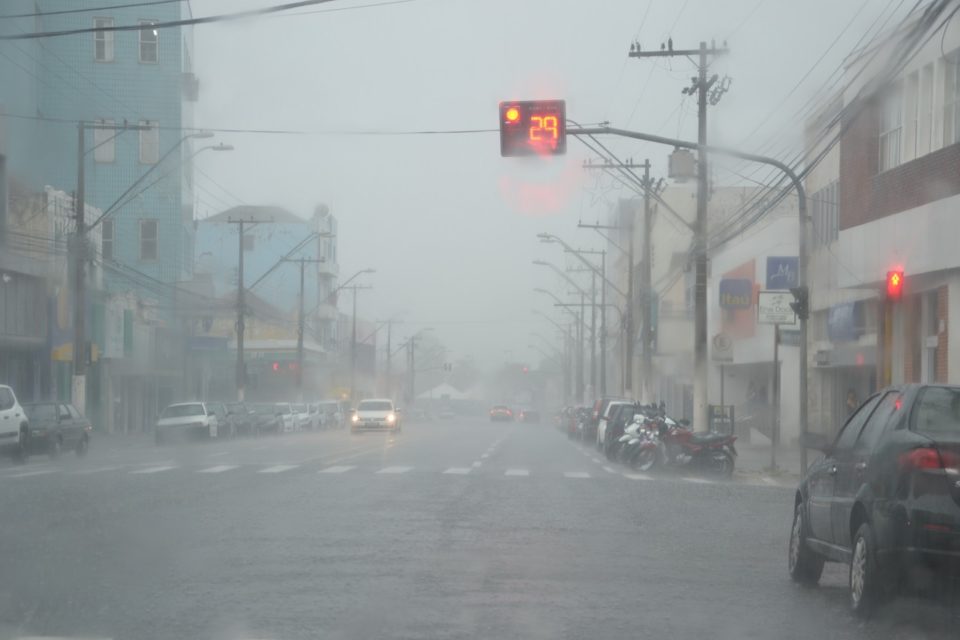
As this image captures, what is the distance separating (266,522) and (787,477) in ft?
51.4

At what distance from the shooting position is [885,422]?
9.71m

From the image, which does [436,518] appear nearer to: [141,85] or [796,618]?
[796,618]

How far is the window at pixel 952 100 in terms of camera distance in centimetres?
2508

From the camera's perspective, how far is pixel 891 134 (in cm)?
2919

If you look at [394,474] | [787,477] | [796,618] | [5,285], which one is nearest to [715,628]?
[796,618]

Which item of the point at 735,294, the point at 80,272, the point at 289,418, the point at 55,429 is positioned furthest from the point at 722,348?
the point at 55,429

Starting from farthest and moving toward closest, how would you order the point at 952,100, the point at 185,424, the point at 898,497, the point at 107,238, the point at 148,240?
the point at 148,240, the point at 107,238, the point at 185,424, the point at 952,100, the point at 898,497

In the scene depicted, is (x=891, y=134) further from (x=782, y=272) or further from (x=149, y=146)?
(x=149, y=146)

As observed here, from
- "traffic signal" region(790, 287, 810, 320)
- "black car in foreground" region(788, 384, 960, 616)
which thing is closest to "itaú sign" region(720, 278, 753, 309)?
"traffic signal" region(790, 287, 810, 320)

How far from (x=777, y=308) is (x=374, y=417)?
32828 mm

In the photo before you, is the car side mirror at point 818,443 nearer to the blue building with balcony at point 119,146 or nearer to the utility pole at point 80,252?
the blue building with balcony at point 119,146

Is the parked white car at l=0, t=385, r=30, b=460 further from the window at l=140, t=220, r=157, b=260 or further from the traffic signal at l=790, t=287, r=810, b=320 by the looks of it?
the window at l=140, t=220, r=157, b=260

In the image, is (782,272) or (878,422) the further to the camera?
(782,272)

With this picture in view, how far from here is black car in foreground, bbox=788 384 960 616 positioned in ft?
28.6
